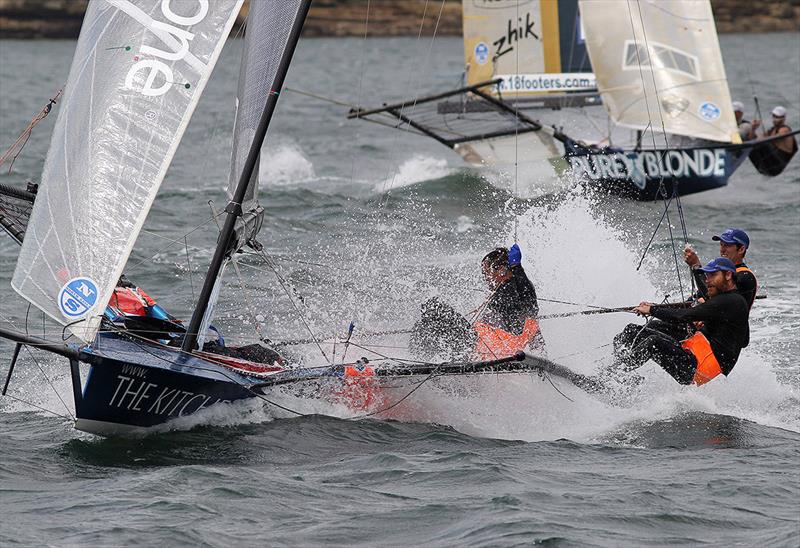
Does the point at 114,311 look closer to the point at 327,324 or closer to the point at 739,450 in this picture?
the point at 327,324

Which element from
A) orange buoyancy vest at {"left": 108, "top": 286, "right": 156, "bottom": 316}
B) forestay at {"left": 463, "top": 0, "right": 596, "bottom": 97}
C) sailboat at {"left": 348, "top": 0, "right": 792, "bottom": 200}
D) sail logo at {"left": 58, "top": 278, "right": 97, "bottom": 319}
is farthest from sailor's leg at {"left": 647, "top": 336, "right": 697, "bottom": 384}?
forestay at {"left": 463, "top": 0, "right": 596, "bottom": 97}

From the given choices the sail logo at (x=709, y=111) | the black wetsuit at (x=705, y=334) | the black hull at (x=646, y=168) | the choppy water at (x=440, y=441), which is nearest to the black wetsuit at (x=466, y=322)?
the choppy water at (x=440, y=441)

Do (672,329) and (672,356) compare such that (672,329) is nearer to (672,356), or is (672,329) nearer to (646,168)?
(672,356)

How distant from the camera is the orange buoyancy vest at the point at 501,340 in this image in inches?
309

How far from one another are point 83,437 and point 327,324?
2.42 m

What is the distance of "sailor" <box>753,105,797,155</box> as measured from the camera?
51.6 feet

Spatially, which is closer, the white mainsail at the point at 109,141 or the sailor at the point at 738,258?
the white mainsail at the point at 109,141

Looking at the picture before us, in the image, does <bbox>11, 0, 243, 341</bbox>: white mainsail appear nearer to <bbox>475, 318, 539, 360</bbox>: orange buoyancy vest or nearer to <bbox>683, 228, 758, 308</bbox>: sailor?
<bbox>475, 318, 539, 360</bbox>: orange buoyancy vest

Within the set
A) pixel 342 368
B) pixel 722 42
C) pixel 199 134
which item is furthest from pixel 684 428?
pixel 722 42

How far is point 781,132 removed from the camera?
51.9 ft

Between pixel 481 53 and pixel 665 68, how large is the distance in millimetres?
3158

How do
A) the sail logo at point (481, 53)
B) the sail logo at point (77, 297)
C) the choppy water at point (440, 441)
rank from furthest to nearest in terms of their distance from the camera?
the sail logo at point (481, 53)
the sail logo at point (77, 297)
the choppy water at point (440, 441)

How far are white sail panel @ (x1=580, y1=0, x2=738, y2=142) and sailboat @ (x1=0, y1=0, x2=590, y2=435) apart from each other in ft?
25.1

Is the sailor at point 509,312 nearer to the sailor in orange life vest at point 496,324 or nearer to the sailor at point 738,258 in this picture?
the sailor in orange life vest at point 496,324
